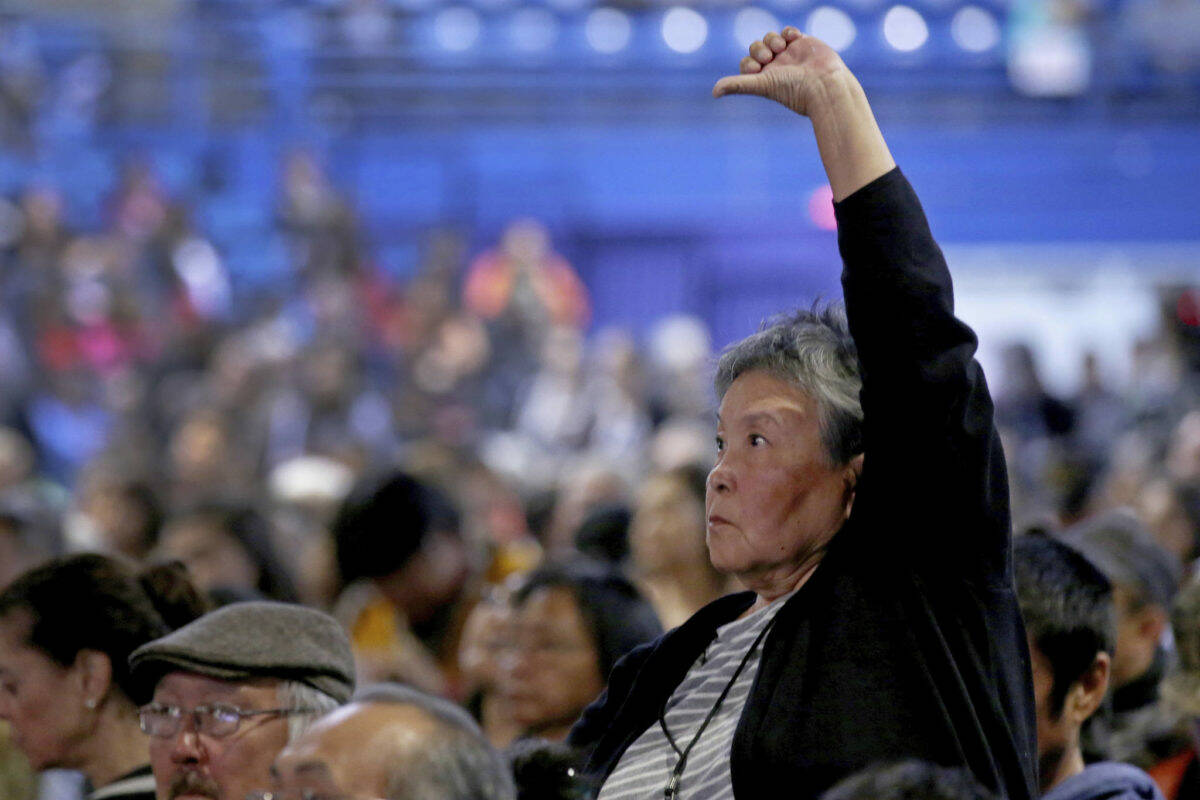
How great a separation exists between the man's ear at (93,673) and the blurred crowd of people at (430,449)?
250 millimetres

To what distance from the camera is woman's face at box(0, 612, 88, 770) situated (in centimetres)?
270

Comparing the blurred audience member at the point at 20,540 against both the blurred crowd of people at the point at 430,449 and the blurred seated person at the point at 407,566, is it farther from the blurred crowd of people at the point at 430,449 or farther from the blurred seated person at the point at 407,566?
the blurred seated person at the point at 407,566

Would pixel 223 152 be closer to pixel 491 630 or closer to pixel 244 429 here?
pixel 244 429

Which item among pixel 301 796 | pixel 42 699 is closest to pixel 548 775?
pixel 301 796

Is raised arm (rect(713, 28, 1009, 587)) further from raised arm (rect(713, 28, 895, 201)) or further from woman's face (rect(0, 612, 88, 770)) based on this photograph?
woman's face (rect(0, 612, 88, 770))

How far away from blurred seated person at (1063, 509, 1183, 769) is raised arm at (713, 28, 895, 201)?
127cm

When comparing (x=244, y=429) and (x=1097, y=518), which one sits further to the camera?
(x=244, y=429)

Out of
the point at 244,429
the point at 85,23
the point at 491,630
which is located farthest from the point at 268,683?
the point at 85,23

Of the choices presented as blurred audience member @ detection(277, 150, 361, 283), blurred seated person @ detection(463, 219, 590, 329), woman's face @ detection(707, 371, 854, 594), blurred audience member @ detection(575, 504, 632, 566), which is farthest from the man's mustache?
blurred audience member @ detection(277, 150, 361, 283)

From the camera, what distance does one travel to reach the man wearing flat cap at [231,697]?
232 centimetres

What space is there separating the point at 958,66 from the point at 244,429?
7.16 metres

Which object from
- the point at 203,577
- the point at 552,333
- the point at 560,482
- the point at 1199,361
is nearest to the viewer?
the point at 203,577

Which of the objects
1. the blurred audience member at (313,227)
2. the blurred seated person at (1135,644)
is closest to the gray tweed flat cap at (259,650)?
the blurred seated person at (1135,644)

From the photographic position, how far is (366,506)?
4.44 m
